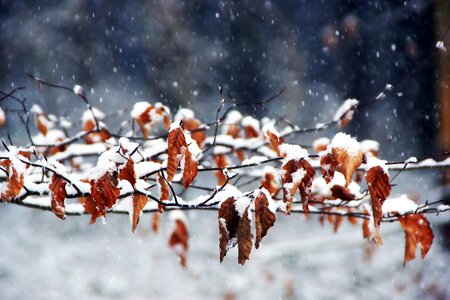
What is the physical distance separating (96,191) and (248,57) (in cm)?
1345

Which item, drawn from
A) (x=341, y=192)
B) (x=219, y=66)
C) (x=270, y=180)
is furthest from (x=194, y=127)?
(x=219, y=66)

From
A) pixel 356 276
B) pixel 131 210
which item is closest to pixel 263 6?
pixel 356 276

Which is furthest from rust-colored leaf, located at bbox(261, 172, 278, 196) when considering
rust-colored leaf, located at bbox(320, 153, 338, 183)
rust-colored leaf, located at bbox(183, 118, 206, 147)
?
rust-colored leaf, located at bbox(320, 153, 338, 183)

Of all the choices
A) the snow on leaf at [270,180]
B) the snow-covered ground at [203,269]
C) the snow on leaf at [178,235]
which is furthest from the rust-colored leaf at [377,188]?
the snow-covered ground at [203,269]

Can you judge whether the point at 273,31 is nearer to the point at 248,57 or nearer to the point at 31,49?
the point at 248,57

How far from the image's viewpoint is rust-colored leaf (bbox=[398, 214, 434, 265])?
214cm

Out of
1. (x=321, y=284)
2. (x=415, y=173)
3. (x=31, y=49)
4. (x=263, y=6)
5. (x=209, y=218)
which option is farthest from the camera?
(x=263, y=6)

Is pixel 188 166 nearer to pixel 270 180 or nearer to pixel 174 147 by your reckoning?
pixel 174 147

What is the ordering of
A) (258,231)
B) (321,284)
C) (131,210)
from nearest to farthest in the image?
(258,231), (131,210), (321,284)

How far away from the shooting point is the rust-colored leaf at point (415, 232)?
7.02 ft

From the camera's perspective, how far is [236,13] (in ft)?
48.6

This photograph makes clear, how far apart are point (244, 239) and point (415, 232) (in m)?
1.10

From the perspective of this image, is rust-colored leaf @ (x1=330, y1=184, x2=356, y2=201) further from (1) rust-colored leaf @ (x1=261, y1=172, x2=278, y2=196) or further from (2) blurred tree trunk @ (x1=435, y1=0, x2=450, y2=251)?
(2) blurred tree trunk @ (x1=435, y1=0, x2=450, y2=251)

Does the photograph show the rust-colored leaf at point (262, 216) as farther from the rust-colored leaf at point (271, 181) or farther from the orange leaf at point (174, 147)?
the rust-colored leaf at point (271, 181)
